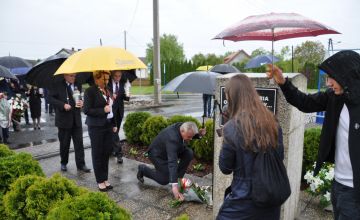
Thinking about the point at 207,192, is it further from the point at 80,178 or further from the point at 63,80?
the point at 63,80

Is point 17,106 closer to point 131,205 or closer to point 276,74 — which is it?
point 131,205

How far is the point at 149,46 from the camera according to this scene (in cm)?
5581

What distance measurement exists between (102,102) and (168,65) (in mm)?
33072

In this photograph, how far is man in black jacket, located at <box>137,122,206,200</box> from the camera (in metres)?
4.37

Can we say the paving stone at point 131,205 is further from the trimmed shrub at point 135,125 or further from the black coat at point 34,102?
the black coat at point 34,102

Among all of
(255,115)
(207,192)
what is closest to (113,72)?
(207,192)

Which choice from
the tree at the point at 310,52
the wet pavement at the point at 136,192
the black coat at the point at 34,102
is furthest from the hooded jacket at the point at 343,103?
the tree at the point at 310,52

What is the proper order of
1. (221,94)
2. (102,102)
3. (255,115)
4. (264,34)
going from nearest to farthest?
(255,115)
(264,34)
(221,94)
(102,102)

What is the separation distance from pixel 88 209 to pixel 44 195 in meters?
0.74

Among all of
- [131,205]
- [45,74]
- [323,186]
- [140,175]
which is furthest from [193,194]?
[45,74]

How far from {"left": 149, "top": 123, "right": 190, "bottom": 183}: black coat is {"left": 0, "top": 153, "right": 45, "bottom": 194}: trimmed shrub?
5.26ft

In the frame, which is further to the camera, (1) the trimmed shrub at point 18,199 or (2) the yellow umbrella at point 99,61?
(2) the yellow umbrella at point 99,61

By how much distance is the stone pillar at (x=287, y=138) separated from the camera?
3.31m

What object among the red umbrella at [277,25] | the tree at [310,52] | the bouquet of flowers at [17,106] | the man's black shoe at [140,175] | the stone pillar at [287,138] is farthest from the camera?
the tree at [310,52]
